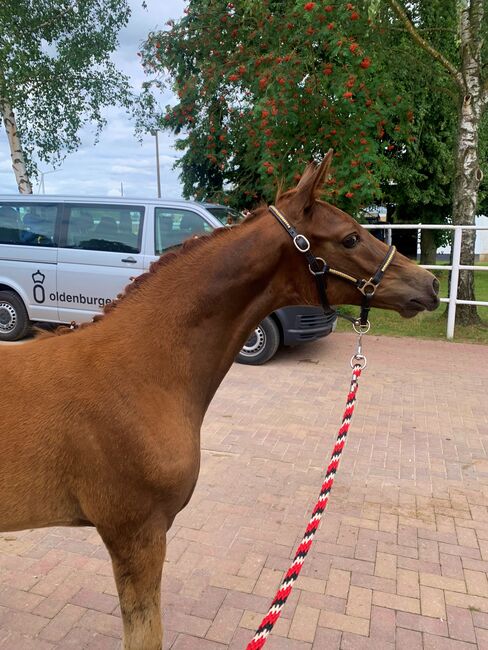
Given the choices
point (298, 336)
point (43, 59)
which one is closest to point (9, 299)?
point (298, 336)

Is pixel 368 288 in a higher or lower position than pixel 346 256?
lower

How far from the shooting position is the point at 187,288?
1880mm

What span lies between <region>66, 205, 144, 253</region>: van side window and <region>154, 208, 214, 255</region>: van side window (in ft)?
0.94

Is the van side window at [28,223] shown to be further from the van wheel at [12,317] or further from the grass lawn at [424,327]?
the grass lawn at [424,327]

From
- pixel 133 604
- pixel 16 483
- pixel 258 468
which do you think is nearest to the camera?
pixel 16 483

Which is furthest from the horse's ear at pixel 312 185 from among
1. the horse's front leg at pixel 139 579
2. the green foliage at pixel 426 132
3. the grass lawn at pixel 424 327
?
the green foliage at pixel 426 132

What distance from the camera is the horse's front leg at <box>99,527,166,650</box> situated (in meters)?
1.76

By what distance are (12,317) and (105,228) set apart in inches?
86.2

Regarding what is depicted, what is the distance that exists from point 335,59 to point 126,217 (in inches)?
191

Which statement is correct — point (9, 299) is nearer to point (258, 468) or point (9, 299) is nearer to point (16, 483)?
point (258, 468)

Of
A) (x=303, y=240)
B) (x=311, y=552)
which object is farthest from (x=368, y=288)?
(x=311, y=552)

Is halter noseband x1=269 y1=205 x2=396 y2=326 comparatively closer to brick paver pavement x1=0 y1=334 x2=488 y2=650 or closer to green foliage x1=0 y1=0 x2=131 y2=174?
brick paver pavement x1=0 y1=334 x2=488 y2=650

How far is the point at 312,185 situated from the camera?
190 centimetres

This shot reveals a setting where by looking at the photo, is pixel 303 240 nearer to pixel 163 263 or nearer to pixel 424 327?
pixel 163 263
